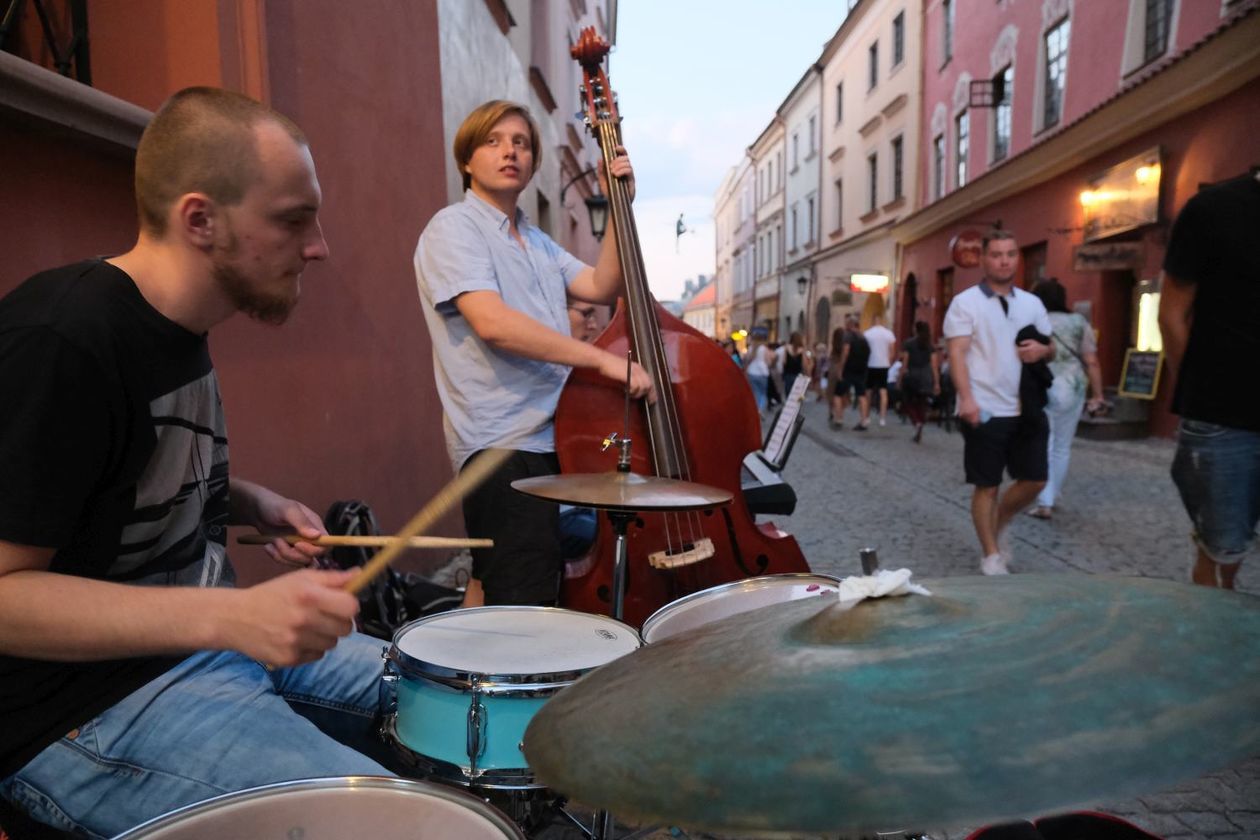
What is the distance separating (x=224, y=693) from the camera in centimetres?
134

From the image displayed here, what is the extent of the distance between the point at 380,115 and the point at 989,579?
161 inches

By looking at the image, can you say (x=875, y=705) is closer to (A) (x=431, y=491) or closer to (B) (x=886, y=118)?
(A) (x=431, y=491)

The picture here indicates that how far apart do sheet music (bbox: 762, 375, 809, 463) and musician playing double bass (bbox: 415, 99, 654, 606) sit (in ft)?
4.68

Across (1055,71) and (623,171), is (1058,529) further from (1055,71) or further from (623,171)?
(1055,71)

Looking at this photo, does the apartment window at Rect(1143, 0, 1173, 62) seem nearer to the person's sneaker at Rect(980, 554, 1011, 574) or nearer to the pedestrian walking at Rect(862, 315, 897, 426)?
the pedestrian walking at Rect(862, 315, 897, 426)

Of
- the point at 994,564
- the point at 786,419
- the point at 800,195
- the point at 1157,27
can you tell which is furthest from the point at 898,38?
the point at 786,419

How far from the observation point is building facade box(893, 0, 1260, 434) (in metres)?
8.93

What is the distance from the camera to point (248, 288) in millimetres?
1465

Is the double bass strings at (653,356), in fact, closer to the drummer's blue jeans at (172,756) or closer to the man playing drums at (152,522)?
the man playing drums at (152,522)

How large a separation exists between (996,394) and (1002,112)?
1366 cm

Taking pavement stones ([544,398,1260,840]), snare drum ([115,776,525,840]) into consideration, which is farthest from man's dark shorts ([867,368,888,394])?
snare drum ([115,776,525,840])

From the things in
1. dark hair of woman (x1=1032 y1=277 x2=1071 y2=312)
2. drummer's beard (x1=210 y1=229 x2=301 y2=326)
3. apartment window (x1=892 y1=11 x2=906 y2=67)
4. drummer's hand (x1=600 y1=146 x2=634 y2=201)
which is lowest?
drummer's beard (x1=210 y1=229 x2=301 y2=326)

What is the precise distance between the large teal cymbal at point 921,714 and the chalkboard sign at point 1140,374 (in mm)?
10680

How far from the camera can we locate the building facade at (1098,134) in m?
8.93
